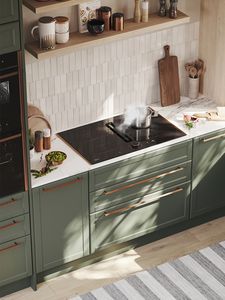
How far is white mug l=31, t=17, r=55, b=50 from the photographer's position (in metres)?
5.75

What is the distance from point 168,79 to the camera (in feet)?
22.3

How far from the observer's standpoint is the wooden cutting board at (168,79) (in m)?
6.73

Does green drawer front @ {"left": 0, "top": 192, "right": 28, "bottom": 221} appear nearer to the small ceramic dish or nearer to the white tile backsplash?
the small ceramic dish

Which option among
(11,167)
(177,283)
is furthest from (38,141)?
(177,283)

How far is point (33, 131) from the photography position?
6.19 metres

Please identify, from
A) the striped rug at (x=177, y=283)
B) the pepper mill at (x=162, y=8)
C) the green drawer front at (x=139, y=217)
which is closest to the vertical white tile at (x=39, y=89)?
the green drawer front at (x=139, y=217)

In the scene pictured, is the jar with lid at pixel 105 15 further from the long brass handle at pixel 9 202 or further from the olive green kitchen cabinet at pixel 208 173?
the long brass handle at pixel 9 202

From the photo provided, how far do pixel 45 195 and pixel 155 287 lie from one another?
3.83 feet

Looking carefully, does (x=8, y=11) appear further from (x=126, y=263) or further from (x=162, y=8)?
(x=126, y=263)

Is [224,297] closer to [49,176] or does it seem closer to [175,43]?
[49,176]

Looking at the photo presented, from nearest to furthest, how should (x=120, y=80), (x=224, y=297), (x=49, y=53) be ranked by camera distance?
(x=49, y=53) < (x=224, y=297) < (x=120, y=80)

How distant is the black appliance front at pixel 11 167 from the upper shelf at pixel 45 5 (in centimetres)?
91

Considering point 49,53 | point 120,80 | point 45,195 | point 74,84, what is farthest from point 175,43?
point 45,195

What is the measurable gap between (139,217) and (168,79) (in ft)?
4.03
